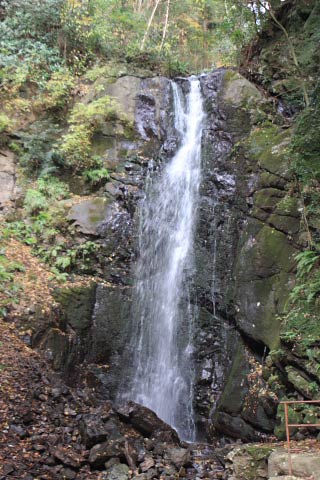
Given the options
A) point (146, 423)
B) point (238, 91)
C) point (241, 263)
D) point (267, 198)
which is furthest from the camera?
point (238, 91)

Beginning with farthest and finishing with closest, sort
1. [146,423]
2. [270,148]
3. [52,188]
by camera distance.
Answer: [52,188]
[270,148]
[146,423]

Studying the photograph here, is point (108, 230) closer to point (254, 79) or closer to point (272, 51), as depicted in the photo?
point (254, 79)

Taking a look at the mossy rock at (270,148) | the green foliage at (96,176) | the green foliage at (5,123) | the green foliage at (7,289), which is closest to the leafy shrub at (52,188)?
the green foliage at (96,176)

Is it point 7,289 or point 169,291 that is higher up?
point 169,291

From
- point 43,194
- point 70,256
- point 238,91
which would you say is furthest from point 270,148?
point 43,194

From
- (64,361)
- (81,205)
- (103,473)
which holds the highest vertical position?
(81,205)

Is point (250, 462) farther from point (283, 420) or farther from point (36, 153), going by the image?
point (36, 153)

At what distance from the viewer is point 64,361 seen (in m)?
7.79

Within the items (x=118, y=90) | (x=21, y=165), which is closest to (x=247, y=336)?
(x=21, y=165)

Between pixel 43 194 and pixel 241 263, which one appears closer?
pixel 241 263

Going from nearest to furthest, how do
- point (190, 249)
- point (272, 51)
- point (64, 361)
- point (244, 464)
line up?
1. point (244, 464)
2. point (64, 361)
3. point (190, 249)
4. point (272, 51)

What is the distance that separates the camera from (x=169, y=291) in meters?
9.72

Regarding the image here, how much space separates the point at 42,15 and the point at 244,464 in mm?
15679

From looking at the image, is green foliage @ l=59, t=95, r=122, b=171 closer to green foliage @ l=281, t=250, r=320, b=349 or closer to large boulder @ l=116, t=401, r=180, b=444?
green foliage @ l=281, t=250, r=320, b=349
